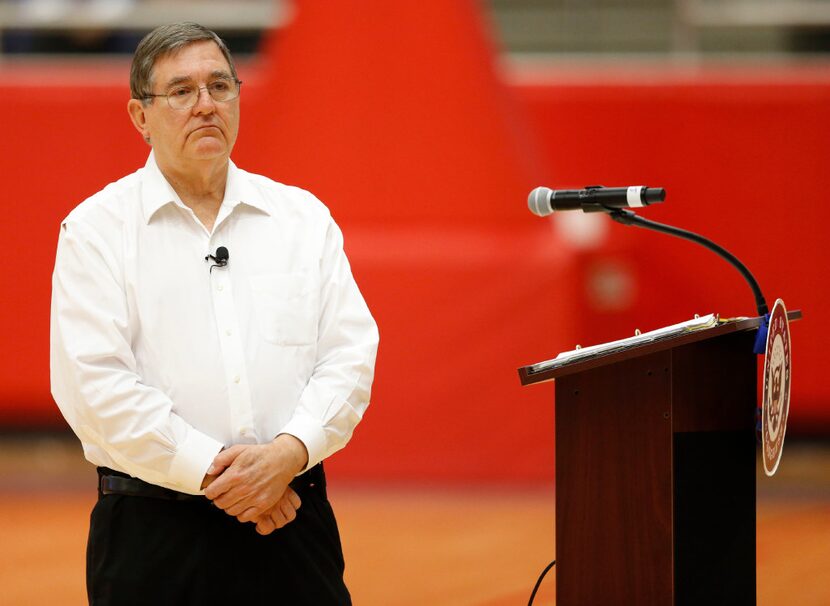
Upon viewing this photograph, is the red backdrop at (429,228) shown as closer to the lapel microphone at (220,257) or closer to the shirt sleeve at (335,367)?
the shirt sleeve at (335,367)

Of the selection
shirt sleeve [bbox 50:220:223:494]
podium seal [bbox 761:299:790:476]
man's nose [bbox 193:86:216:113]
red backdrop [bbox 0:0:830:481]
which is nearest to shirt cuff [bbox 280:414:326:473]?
shirt sleeve [bbox 50:220:223:494]

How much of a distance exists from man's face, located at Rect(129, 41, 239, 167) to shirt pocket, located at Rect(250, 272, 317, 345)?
24 centimetres

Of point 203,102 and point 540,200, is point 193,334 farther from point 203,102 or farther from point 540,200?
point 540,200

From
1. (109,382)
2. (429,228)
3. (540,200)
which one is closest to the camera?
(109,382)

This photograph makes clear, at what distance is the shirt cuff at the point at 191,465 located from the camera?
1.83 metres

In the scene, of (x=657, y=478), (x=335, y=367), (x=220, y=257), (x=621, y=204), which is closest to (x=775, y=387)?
(x=657, y=478)

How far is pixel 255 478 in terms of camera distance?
6.07 feet

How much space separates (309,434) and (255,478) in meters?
0.12

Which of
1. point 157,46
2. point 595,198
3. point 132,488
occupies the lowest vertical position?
point 132,488

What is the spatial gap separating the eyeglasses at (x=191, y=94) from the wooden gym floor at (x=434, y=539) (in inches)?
68.6

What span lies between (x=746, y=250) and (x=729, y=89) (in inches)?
30.0

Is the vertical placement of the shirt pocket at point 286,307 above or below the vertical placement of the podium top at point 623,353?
above

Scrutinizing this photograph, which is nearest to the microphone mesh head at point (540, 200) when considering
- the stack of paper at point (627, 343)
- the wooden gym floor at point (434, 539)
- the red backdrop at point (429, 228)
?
the stack of paper at point (627, 343)

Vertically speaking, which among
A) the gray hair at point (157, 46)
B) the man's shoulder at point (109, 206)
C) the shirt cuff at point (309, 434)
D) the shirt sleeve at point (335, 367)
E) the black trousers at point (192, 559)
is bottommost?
the black trousers at point (192, 559)
